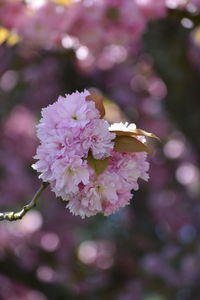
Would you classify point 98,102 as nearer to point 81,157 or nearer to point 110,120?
point 81,157

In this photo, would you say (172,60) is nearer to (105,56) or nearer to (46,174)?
(105,56)

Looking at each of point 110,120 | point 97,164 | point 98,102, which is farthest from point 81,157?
point 110,120

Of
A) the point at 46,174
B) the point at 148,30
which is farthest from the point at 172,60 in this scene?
the point at 46,174

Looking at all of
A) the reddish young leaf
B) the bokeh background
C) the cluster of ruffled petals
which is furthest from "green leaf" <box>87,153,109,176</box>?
the bokeh background

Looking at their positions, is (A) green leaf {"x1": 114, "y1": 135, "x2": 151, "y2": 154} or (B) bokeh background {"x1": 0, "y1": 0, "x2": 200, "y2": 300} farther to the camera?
(B) bokeh background {"x1": 0, "y1": 0, "x2": 200, "y2": 300}

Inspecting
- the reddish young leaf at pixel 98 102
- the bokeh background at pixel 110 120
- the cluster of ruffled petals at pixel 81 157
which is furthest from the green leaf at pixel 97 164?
the bokeh background at pixel 110 120

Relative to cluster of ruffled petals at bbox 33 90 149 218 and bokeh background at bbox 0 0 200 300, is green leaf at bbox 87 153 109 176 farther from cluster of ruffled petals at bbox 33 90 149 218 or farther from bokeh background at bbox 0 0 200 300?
bokeh background at bbox 0 0 200 300
